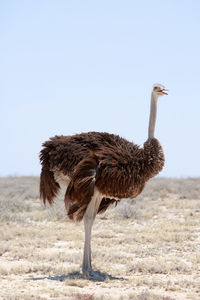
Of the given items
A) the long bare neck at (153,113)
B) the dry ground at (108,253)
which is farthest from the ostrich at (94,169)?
the dry ground at (108,253)

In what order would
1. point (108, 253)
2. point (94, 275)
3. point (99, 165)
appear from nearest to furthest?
point (99, 165) < point (94, 275) < point (108, 253)

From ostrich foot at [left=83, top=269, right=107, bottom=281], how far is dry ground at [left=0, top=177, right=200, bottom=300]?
0.12 m

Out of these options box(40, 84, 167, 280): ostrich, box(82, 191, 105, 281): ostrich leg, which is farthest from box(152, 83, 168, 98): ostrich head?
box(82, 191, 105, 281): ostrich leg

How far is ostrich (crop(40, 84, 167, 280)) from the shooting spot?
834 cm

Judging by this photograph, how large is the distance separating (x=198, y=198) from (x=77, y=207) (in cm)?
1353

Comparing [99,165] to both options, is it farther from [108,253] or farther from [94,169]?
[108,253]

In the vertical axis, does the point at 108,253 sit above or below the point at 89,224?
below

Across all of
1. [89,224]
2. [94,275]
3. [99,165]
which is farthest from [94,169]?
[94,275]

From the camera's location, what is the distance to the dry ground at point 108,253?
25.2 feet

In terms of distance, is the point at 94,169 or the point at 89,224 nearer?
the point at 94,169

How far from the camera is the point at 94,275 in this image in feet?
28.2

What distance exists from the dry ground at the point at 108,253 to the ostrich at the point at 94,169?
0.77m

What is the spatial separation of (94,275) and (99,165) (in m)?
1.83

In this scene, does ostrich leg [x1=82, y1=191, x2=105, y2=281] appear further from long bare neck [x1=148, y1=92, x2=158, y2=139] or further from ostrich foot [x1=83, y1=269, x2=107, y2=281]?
long bare neck [x1=148, y1=92, x2=158, y2=139]
